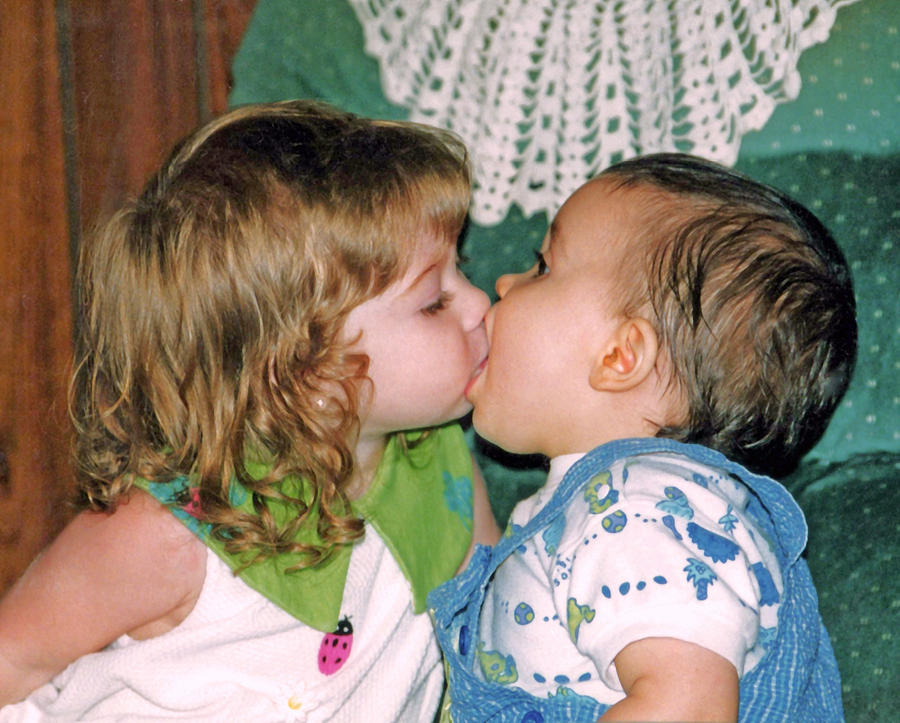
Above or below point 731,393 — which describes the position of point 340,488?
below

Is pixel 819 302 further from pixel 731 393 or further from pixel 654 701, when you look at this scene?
pixel 654 701

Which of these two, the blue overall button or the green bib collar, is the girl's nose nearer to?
the green bib collar

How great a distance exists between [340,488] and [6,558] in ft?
1.29

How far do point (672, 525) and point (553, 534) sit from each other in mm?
149

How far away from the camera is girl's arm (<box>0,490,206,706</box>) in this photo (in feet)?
3.46

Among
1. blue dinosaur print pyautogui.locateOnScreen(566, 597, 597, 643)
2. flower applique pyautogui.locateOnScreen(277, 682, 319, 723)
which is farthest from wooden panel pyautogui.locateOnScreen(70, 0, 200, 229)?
blue dinosaur print pyautogui.locateOnScreen(566, 597, 597, 643)

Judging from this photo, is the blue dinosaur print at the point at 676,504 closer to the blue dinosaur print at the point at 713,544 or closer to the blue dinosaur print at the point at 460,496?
the blue dinosaur print at the point at 713,544

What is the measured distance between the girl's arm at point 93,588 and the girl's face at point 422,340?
0.81 feet

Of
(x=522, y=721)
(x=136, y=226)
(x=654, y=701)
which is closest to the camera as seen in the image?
(x=654, y=701)

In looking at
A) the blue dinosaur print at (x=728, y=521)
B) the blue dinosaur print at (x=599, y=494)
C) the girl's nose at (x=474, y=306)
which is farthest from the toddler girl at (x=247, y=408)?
the blue dinosaur print at (x=728, y=521)

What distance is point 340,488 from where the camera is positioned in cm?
115

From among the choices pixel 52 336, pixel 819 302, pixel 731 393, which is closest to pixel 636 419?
pixel 731 393

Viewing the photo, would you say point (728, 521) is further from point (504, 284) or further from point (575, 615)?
point (504, 284)

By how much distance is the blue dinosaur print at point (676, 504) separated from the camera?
0.92m
